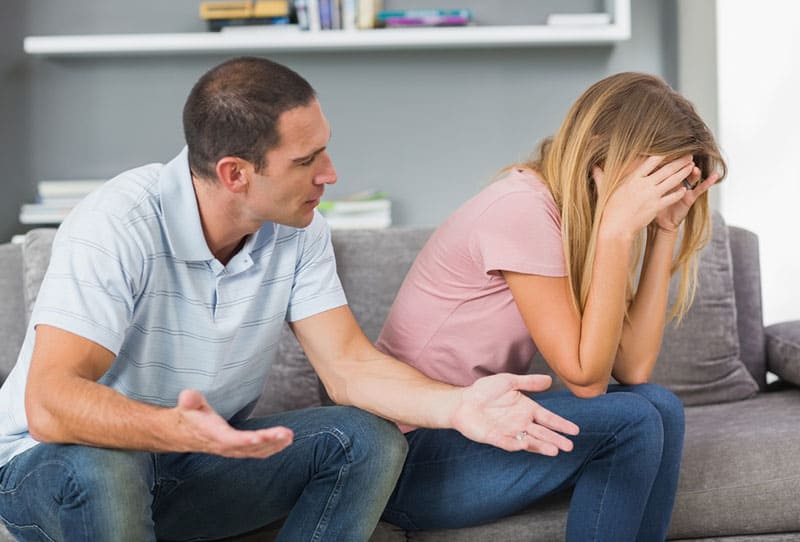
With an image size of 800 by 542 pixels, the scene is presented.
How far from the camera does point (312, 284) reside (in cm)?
160

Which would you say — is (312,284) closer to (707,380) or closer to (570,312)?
(570,312)

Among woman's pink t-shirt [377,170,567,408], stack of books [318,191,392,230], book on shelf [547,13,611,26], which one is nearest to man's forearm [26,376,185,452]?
woman's pink t-shirt [377,170,567,408]

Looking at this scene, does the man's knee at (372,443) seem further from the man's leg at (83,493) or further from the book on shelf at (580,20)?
the book on shelf at (580,20)

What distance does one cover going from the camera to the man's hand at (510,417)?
135 centimetres

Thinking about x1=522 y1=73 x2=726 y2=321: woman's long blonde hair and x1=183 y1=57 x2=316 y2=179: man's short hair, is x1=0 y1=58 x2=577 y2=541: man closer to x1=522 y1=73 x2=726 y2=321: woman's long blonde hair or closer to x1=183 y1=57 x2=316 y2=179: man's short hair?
x1=183 y1=57 x2=316 y2=179: man's short hair

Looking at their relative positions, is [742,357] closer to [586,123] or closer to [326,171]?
[586,123]

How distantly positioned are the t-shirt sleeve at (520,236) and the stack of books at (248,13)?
1.69 meters

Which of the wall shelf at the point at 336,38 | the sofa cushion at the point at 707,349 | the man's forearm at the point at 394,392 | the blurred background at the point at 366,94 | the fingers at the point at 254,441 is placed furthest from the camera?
the blurred background at the point at 366,94

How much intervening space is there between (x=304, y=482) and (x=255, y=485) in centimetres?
7

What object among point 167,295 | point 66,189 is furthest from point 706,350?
point 66,189

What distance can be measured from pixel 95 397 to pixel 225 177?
0.38 m

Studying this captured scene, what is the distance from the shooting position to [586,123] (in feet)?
5.18

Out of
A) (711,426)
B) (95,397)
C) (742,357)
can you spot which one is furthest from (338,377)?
(742,357)

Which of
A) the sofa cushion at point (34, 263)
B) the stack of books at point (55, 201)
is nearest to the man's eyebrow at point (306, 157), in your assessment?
the sofa cushion at point (34, 263)
